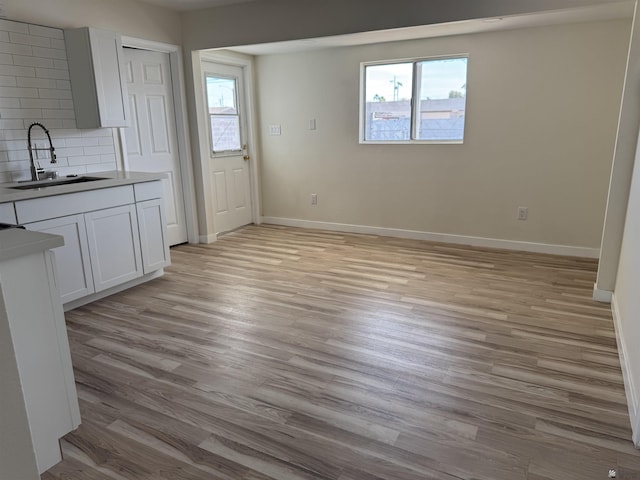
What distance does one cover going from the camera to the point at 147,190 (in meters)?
3.66

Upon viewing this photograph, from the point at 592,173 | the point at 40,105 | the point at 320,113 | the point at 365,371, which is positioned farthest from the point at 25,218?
the point at 592,173

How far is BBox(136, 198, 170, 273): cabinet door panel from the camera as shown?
3.66 meters

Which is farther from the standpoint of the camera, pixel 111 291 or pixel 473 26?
pixel 473 26

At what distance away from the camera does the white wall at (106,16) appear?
10.9 ft

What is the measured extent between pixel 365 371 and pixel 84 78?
125 inches

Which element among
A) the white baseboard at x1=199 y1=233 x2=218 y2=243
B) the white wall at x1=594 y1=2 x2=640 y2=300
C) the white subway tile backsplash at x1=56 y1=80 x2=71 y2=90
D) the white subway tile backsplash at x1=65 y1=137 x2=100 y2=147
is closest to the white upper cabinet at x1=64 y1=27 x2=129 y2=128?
the white subway tile backsplash at x1=56 y1=80 x2=71 y2=90

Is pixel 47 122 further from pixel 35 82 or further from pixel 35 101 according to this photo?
pixel 35 82

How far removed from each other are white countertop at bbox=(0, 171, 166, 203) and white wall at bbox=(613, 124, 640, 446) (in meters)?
3.41

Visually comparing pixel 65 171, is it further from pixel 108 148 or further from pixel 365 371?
pixel 365 371

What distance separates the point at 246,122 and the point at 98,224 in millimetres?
2928

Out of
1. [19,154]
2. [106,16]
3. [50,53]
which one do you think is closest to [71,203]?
[19,154]

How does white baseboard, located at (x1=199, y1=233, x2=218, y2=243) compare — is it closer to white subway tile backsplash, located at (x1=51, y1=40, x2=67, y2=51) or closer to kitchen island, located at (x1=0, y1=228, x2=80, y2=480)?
white subway tile backsplash, located at (x1=51, y1=40, x2=67, y2=51)

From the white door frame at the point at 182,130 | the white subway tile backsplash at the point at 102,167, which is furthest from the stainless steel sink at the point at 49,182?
the white door frame at the point at 182,130

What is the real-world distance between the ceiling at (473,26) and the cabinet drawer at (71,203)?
2.03 meters
